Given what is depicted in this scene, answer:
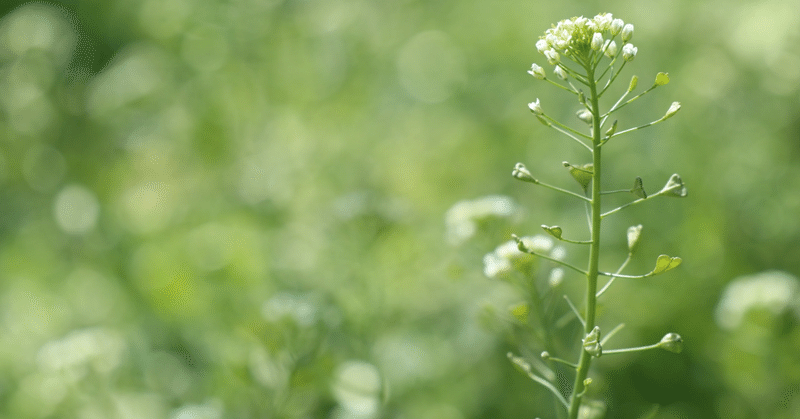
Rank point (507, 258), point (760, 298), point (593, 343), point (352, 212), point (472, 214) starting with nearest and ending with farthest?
point (593, 343) → point (507, 258) → point (472, 214) → point (760, 298) → point (352, 212)

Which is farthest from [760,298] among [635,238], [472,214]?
[635,238]

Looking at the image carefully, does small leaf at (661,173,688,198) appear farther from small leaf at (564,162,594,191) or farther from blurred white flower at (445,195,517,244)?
blurred white flower at (445,195,517,244)

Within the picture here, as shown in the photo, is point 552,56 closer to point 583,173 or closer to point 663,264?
point 583,173

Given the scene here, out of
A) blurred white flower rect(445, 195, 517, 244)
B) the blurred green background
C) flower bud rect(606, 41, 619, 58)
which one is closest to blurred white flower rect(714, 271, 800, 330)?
the blurred green background

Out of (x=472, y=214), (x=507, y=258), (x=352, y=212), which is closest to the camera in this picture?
(x=507, y=258)

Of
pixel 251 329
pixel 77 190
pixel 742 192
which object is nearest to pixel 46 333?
pixel 77 190

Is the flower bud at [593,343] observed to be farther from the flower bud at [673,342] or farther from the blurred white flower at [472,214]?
the blurred white flower at [472,214]

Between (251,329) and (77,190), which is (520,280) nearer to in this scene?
(251,329)
